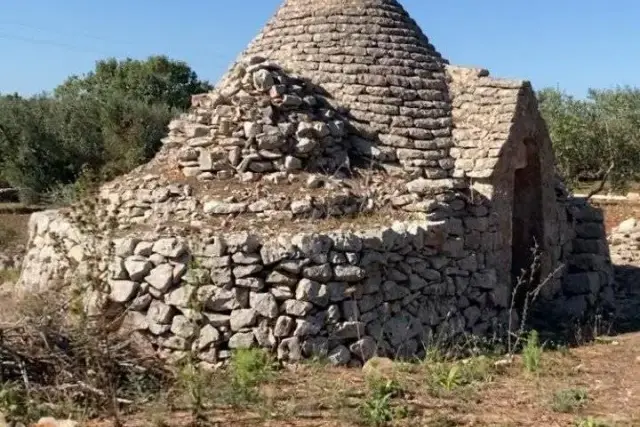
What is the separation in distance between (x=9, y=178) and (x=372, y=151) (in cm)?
1573

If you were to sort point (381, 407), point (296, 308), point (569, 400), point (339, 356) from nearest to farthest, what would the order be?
1. point (381, 407)
2. point (569, 400)
3. point (296, 308)
4. point (339, 356)

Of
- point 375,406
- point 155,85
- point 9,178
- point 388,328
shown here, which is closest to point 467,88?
point 388,328

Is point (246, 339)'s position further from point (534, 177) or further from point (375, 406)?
point (534, 177)

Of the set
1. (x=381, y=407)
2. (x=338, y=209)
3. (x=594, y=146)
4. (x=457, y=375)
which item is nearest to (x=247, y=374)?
(x=381, y=407)

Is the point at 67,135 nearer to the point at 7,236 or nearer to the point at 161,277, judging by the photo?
the point at 7,236

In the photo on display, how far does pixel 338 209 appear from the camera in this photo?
7.77 m

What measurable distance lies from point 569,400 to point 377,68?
456cm

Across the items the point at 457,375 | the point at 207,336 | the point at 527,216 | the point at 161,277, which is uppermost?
the point at 527,216

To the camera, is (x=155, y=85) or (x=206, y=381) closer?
(x=206, y=381)

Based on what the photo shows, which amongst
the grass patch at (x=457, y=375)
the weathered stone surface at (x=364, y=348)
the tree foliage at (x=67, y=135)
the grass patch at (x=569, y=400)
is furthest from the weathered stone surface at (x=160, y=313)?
the tree foliage at (x=67, y=135)

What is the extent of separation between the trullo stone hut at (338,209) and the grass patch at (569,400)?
1799mm

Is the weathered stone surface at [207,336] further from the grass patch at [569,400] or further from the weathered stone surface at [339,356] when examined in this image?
the grass patch at [569,400]

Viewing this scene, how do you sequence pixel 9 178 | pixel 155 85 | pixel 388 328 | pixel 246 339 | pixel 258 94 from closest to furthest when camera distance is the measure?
1. pixel 246 339
2. pixel 388 328
3. pixel 258 94
4. pixel 9 178
5. pixel 155 85

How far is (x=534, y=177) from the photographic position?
997 centimetres
